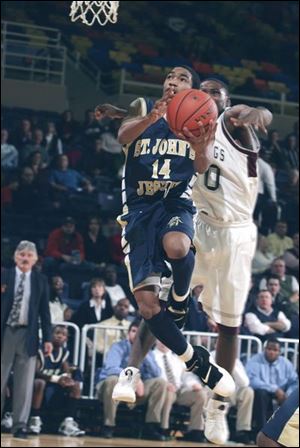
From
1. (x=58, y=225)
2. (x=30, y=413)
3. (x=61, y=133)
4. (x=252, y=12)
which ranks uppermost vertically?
(x=252, y=12)

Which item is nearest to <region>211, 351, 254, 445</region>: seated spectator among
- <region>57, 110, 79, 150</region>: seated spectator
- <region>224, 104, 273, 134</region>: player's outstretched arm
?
<region>57, 110, 79, 150</region>: seated spectator

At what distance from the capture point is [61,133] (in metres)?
22.4

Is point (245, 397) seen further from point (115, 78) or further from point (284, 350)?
point (115, 78)

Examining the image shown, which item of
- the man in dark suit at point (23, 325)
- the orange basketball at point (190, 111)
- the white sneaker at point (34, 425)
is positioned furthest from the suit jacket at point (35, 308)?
the orange basketball at point (190, 111)

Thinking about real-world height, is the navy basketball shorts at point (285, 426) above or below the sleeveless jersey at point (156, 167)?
below

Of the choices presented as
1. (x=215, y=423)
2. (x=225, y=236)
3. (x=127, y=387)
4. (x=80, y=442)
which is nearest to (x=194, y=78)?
(x=225, y=236)

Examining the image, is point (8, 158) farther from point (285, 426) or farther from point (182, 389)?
point (285, 426)

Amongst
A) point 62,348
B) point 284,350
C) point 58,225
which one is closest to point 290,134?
point 58,225

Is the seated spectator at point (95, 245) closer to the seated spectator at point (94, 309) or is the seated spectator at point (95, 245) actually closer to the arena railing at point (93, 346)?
the seated spectator at point (94, 309)

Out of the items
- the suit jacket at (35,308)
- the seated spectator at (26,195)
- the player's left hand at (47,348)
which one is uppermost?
the seated spectator at (26,195)

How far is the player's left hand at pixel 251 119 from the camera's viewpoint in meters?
9.24

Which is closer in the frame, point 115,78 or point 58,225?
point 58,225

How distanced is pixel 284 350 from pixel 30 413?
3.58m

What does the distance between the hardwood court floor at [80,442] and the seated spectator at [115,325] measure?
1172mm
